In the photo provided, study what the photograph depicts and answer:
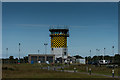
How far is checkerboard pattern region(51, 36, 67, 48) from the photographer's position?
430 feet

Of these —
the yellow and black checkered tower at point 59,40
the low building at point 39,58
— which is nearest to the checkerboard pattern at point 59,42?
the yellow and black checkered tower at point 59,40

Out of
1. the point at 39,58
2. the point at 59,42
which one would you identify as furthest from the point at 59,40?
the point at 39,58

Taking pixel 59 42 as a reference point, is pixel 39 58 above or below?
below

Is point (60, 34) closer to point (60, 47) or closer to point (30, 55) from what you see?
point (60, 47)

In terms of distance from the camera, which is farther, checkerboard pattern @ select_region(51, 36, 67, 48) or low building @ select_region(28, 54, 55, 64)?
checkerboard pattern @ select_region(51, 36, 67, 48)

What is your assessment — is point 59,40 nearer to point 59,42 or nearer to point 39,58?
point 59,42

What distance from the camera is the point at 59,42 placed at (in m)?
132

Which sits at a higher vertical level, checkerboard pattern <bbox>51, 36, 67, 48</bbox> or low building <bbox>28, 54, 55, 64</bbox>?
checkerboard pattern <bbox>51, 36, 67, 48</bbox>

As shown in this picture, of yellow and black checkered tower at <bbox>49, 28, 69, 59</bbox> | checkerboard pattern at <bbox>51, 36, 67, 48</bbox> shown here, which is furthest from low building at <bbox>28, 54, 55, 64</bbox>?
checkerboard pattern at <bbox>51, 36, 67, 48</bbox>

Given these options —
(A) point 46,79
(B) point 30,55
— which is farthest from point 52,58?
(A) point 46,79

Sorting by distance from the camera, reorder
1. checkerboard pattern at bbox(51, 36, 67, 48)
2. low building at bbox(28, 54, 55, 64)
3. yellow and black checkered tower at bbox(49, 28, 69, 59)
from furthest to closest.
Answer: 1. checkerboard pattern at bbox(51, 36, 67, 48)
2. yellow and black checkered tower at bbox(49, 28, 69, 59)
3. low building at bbox(28, 54, 55, 64)

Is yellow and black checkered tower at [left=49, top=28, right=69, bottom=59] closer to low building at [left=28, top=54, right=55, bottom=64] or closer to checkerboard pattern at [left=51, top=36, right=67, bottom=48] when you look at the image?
checkerboard pattern at [left=51, top=36, right=67, bottom=48]

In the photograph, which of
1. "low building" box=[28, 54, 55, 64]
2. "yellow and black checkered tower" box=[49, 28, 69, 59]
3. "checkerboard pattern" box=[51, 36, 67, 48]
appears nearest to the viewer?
"low building" box=[28, 54, 55, 64]

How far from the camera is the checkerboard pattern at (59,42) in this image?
131125mm
